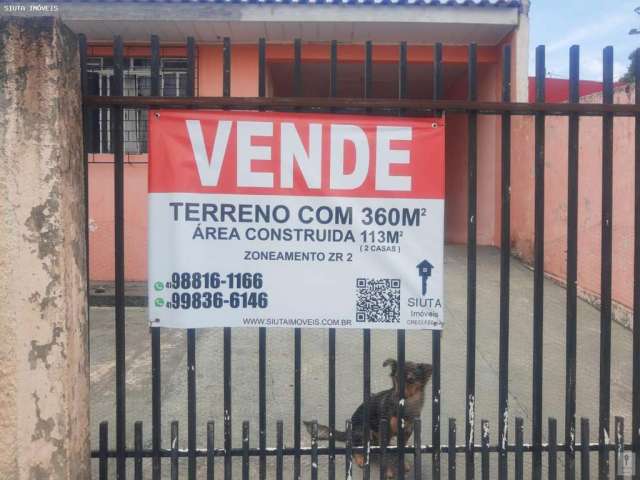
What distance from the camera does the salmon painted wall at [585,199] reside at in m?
6.12

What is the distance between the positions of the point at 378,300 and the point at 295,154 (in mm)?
795

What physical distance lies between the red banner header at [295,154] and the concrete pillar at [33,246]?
17.2 inches

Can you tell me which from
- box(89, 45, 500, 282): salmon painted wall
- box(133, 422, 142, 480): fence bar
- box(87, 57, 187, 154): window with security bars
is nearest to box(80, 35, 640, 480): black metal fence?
box(133, 422, 142, 480): fence bar

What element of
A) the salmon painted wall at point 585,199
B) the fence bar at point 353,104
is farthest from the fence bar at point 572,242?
the salmon painted wall at point 585,199

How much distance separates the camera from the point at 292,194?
8.72 feet

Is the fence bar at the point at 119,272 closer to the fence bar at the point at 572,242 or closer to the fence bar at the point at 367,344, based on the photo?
the fence bar at the point at 367,344

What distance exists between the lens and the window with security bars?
8367mm

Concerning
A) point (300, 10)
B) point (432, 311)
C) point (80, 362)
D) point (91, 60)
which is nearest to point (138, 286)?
point (91, 60)

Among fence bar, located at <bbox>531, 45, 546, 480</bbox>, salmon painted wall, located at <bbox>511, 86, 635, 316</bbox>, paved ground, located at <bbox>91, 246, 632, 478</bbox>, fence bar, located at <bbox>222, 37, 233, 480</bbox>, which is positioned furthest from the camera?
salmon painted wall, located at <bbox>511, 86, 635, 316</bbox>

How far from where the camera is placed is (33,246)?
240cm

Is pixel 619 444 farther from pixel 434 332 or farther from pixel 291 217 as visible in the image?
pixel 291 217

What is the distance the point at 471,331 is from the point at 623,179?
14.5 feet

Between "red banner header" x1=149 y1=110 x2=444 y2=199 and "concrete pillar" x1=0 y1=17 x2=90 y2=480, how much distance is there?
0.44 m

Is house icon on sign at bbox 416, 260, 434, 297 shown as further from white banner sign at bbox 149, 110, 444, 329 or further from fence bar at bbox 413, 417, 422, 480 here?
fence bar at bbox 413, 417, 422, 480
